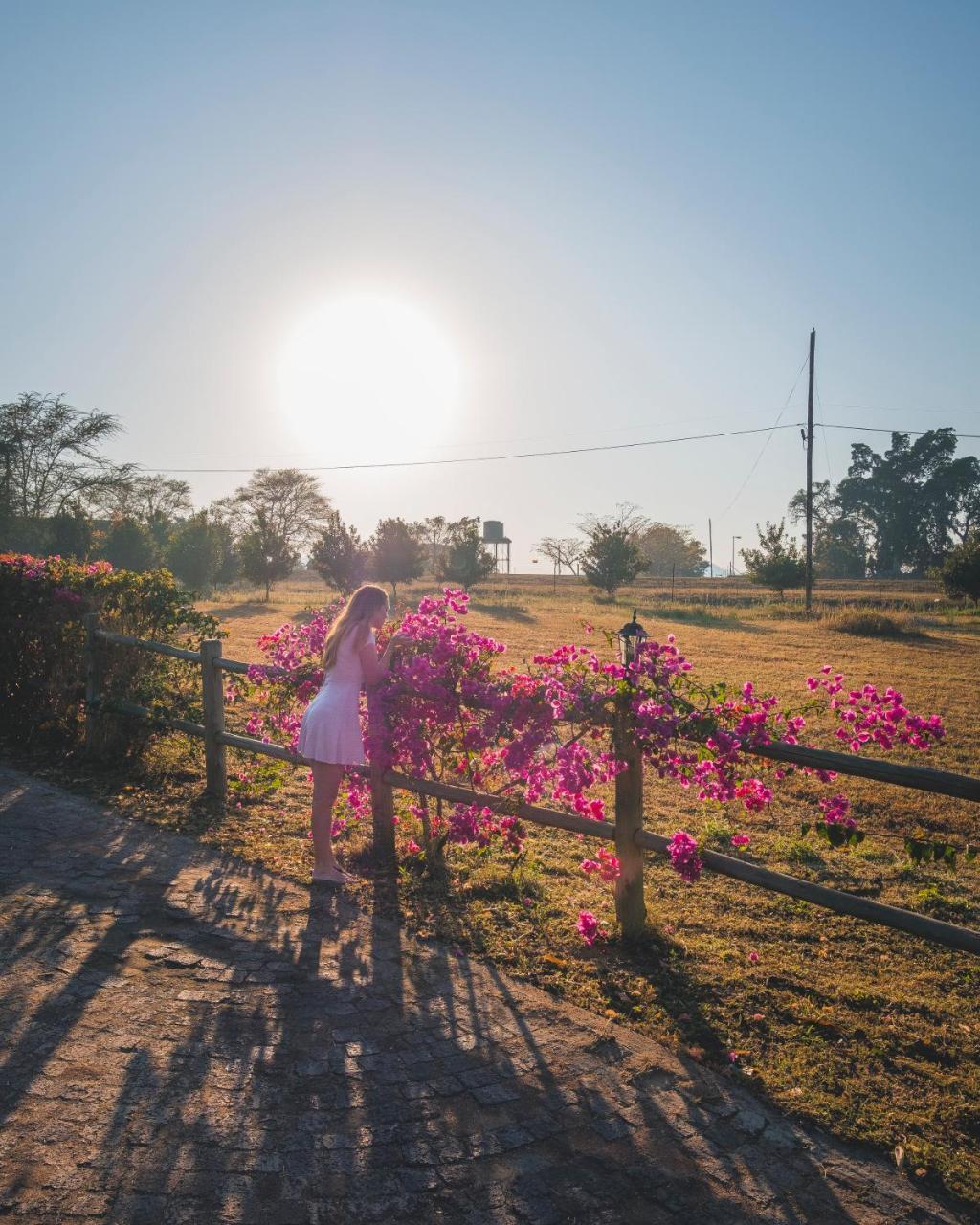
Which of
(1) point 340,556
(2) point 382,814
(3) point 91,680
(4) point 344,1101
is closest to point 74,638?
(3) point 91,680

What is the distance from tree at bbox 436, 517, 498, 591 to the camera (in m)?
43.3

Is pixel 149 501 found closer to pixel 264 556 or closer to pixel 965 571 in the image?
pixel 264 556

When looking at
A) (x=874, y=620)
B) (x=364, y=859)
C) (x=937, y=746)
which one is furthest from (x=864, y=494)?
(x=364, y=859)

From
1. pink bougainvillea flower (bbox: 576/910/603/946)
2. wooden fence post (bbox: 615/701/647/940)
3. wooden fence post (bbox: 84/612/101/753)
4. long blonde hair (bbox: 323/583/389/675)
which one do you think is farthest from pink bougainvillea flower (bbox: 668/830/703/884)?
wooden fence post (bbox: 84/612/101/753)

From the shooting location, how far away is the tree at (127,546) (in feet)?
149

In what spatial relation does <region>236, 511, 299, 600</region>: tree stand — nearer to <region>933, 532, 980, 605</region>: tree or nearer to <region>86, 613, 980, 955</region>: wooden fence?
<region>933, 532, 980, 605</region>: tree

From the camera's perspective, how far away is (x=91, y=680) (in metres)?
7.52

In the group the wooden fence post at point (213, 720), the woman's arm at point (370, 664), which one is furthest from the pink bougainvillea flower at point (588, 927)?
the wooden fence post at point (213, 720)

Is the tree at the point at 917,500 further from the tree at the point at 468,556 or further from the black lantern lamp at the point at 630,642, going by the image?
the black lantern lamp at the point at 630,642

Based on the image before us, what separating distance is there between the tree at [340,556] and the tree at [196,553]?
10886 millimetres

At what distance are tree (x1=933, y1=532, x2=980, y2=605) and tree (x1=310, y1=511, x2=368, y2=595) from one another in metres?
24.6

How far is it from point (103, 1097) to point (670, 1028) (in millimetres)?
2129

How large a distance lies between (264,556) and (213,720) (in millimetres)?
38001

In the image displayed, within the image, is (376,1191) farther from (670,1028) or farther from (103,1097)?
(670,1028)
